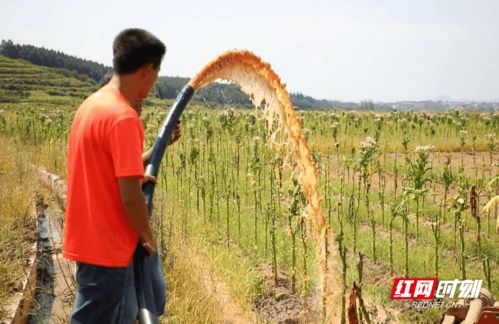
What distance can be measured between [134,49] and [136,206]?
2.42ft

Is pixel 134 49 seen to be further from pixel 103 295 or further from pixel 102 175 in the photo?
pixel 103 295

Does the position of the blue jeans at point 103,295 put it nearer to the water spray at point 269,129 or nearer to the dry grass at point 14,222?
the water spray at point 269,129

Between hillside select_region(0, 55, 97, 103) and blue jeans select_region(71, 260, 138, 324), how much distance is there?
62.6 m

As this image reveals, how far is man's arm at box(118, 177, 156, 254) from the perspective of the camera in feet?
7.07

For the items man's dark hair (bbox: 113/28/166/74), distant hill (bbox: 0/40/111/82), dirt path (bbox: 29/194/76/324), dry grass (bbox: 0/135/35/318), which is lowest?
dirt path (bbox: 29/194/76/324)

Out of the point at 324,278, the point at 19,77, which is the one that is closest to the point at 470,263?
the point at 324,278

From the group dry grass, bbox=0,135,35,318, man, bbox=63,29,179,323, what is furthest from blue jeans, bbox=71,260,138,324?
dry grass, bbox=0,135,35,318

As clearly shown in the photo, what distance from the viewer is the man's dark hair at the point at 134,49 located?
225 cm

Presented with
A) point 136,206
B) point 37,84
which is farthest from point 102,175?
point 37,84

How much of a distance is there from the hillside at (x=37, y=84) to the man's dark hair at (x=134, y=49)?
62585mm

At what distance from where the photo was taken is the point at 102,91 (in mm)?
2260

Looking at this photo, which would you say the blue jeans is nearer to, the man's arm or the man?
the man

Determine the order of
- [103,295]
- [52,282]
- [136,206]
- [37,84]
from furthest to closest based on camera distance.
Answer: [37,84], [52,282], [103,295], [136,206]

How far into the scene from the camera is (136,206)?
2209mm
